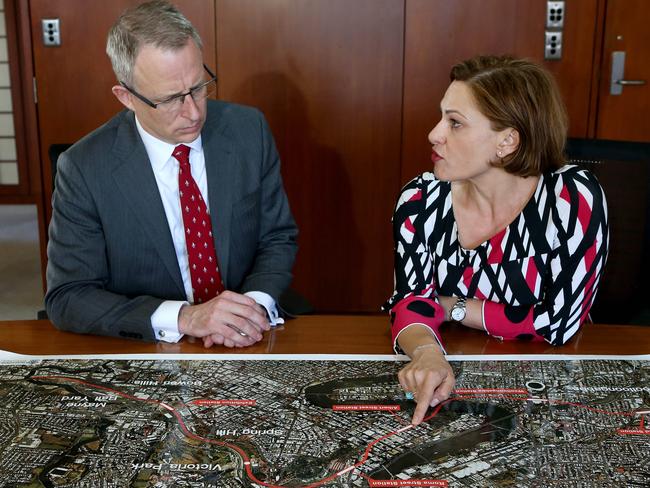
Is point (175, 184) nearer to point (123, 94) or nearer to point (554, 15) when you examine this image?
point (123, 94)

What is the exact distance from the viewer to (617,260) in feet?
6.47

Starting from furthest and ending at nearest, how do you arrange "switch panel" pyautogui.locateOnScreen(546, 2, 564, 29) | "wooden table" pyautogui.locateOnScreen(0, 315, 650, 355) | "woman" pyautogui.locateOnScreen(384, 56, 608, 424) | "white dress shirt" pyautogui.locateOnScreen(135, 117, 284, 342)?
"switch panel" pyautogui.locateOnScreen(546, 2, 564, 29)
"white dress shirt" pyautogui.locateOnScreen(135, 117, 284, 342)
"woman" pyautogui.locateOnScreen(384, 56, 608, 424)
"wooden table" pyautogui.locateOnScreen(0, 315, 650, 355)

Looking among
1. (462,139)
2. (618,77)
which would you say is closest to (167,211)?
(462,139)

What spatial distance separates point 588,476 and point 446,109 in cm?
88

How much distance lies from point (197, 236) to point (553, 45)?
1.97m

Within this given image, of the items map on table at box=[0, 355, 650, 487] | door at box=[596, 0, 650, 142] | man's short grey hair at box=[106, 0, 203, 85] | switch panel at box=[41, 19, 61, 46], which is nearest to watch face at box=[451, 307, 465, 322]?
map on table at box=[0, 355, 650, 487]

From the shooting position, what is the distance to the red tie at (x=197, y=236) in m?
1.87

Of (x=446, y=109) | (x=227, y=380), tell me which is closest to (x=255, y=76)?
(x=446, y=109)

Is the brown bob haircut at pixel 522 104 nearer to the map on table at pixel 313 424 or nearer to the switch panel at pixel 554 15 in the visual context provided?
the map on table at pixel 313 424

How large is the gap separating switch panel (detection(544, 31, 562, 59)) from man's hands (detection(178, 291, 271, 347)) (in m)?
2.11

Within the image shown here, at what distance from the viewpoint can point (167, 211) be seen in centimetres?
189

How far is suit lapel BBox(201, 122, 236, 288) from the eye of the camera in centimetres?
190

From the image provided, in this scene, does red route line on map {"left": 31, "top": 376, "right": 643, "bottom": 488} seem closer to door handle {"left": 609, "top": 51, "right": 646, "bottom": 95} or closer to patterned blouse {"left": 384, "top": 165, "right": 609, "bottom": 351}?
patterned blouse {"left": 384, "top": 165, "right": 609, "bottom": 351}

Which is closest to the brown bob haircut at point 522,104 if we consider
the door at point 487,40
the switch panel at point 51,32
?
the door at point 487,40
